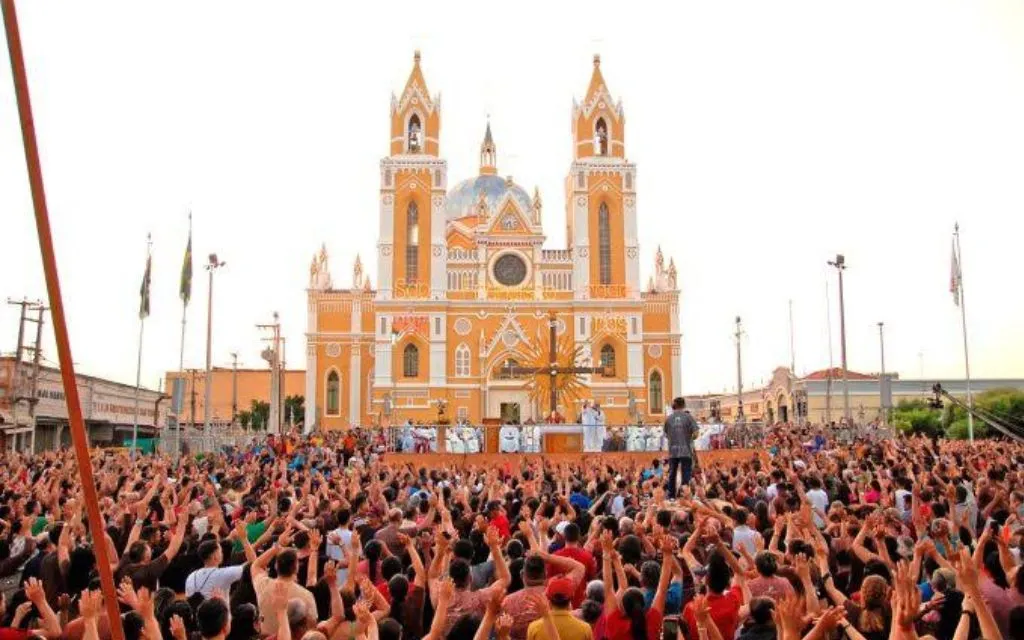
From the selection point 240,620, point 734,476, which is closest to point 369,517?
point 240,620

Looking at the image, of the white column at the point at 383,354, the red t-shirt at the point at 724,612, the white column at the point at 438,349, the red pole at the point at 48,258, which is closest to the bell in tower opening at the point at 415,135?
the white column at the point at 438,349

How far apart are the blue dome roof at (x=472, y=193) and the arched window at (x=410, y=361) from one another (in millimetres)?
14453

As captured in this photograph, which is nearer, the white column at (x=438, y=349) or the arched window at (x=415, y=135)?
the white column at (x=438, y=349)

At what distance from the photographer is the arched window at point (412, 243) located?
189 feet

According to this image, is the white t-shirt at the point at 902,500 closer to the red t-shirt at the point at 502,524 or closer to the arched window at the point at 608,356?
the red t-shirt at the point at 502,524

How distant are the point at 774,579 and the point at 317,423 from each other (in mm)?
52053

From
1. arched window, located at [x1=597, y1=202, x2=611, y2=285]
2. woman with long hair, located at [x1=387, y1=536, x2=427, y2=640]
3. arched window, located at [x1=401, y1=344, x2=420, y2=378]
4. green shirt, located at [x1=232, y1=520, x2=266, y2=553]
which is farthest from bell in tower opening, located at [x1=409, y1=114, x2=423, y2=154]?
woman with long hair, located at [x1=387, y1=536, x2=427, y2=640]

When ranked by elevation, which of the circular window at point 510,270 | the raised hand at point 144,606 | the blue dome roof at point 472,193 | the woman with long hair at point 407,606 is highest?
the blue dome roof at point 472,193

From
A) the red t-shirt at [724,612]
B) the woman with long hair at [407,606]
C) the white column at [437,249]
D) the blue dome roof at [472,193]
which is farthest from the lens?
the blue dome roof at [472,193]

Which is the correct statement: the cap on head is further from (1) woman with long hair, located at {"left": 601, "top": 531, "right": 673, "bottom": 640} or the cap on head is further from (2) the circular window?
(2) the circular window

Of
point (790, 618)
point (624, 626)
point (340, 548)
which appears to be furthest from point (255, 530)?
point (790, 618)

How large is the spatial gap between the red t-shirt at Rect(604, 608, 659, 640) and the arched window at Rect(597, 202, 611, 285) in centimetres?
5240

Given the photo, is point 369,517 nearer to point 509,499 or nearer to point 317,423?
point 509,499

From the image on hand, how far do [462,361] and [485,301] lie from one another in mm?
3829
